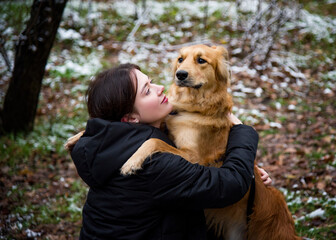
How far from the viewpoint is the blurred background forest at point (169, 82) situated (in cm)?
359

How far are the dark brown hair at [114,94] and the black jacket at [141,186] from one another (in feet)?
0.48

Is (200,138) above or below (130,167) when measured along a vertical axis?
below

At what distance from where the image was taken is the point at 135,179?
1.66 m

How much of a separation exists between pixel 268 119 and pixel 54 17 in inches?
165

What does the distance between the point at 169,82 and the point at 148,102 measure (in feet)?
16.2

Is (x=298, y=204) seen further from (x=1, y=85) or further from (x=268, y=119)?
(x=1, y=85)

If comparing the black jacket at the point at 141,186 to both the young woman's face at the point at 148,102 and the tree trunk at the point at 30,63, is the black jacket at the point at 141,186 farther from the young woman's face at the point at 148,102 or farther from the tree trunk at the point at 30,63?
the tree trunk at the point at 30,63

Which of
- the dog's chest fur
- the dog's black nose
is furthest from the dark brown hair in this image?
the dog's black nose

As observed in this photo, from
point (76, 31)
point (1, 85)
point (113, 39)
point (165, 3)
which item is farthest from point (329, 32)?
point (1, 85)

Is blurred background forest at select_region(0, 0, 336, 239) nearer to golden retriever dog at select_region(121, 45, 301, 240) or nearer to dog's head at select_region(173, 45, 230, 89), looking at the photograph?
golden retriever dog at select_region(121, 45, 301, 240)

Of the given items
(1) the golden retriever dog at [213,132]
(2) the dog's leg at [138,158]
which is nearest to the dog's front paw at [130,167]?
(2) the dog's leg at [138,158]

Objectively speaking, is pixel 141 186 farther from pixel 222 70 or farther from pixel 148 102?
pixel 222 70

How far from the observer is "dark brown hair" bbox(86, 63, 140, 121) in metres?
1.78

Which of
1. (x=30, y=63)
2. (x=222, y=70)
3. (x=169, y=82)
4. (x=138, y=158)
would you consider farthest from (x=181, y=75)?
(x=169, y=82)
